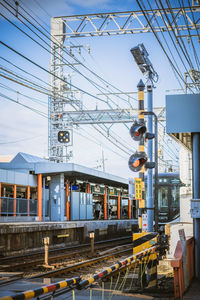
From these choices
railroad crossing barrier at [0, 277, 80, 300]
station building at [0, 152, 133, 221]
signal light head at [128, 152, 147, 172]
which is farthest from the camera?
station building at [0, 152, 133, 221]

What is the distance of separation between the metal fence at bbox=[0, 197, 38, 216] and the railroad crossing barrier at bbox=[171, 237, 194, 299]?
15162mm

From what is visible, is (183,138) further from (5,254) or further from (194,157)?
(5,254)

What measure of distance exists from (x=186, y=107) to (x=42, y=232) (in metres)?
13.7

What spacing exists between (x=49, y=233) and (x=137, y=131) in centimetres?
1386

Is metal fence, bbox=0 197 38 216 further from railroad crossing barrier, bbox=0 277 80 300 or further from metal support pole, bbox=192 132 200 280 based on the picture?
railroad crossing barrier, bbox=0 277 80 300

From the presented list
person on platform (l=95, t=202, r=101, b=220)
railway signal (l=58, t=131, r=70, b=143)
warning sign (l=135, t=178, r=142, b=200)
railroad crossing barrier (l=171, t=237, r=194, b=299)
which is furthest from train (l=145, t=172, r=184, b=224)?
warning sign (l=135, t=178, r=142, b=200)

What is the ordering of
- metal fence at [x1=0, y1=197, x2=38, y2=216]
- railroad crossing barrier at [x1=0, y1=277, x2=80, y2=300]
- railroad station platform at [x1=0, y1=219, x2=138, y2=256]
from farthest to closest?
metal fence at [x1=0, y1=197, x2=38, y2=216], railroad station platform at [x1=0, y1=219, x2=138, y2=256], railroad crossing barrier at [x1=0, y1=277, x2=80, y2=300]

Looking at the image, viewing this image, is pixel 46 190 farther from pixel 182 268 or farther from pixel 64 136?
pixel 182 268

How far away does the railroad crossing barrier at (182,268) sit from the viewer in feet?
26.8

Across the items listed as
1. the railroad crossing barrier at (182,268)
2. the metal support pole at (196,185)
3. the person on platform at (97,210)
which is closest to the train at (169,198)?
the person on platform at (97,210)

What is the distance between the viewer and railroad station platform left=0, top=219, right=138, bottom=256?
19.0m

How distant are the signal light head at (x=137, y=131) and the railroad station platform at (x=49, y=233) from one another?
31.5ft

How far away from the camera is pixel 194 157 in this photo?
10.9 meters

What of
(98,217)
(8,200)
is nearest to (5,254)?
(8,200)
